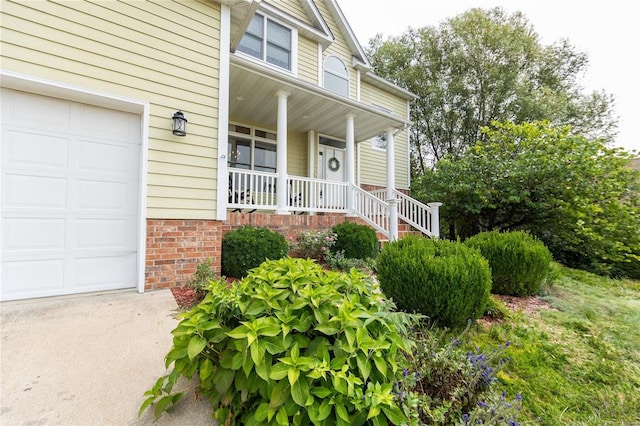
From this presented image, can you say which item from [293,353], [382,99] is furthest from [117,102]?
[382,99]

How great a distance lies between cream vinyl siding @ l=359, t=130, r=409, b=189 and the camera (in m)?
10.0

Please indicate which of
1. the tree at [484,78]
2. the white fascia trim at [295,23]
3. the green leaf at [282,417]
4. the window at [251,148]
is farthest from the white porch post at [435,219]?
Result: the tree at [484,78]

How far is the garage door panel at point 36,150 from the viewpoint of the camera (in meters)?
3.04

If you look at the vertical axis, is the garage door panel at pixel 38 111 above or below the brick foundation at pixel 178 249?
above

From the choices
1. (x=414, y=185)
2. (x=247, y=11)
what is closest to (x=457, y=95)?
(x=414, y=185)

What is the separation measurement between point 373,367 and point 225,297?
0.85 metres

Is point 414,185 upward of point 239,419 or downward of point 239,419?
upward

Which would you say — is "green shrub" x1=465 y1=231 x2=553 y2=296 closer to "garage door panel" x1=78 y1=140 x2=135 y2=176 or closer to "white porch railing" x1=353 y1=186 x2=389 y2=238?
"white porch railing" x1=353 y1=186 x2=389 y2=238

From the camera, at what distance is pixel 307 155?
848 cm

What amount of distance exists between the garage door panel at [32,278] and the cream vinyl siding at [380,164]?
826cm

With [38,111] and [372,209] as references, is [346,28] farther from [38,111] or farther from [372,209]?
[38,111]

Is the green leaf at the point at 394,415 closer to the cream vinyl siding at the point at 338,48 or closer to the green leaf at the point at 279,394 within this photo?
the green leaf at the point at 279,394

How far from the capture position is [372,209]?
6934 millimetres

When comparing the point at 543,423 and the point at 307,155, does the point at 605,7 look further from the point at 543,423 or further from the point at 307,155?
the point at 543,423
